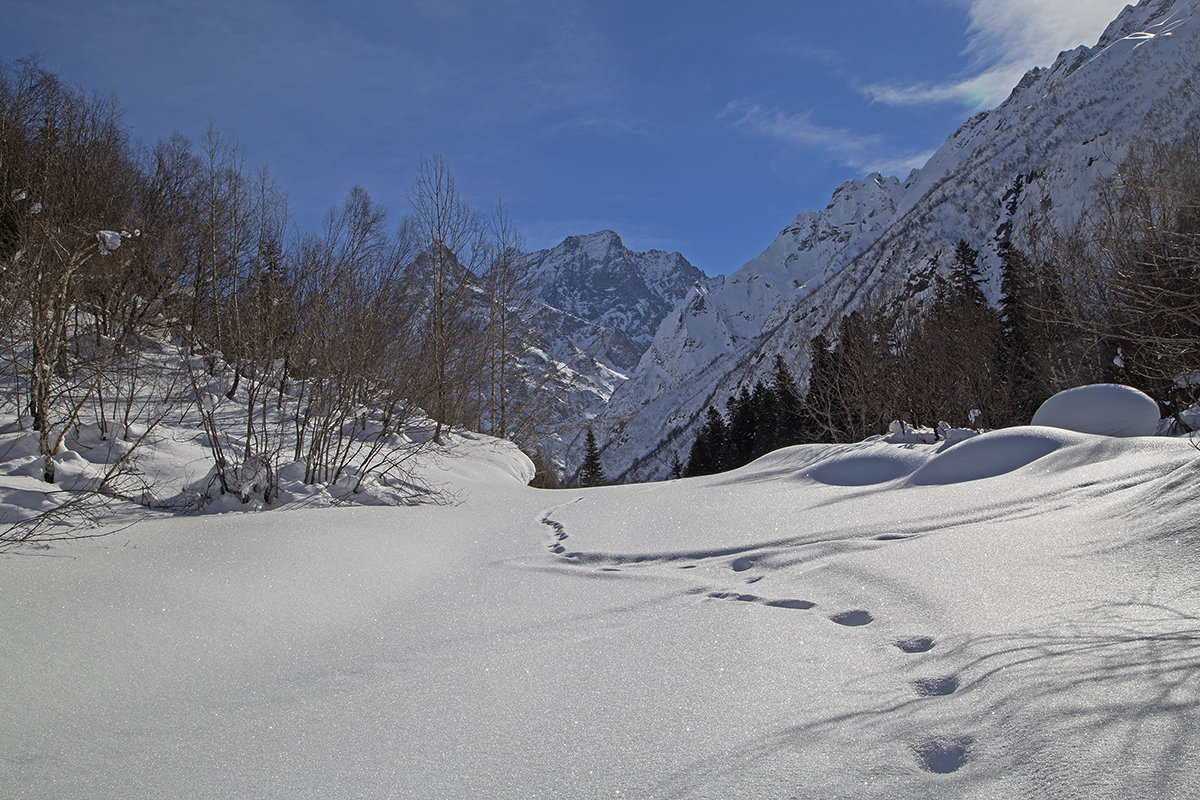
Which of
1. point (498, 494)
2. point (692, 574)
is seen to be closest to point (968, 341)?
point (498, 494)

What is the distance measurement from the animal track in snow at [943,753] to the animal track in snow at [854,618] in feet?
3.25

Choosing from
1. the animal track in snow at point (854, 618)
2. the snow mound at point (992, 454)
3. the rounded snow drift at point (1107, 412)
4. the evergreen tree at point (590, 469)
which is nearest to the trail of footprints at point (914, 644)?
the animal track in snow at point (854, 618)

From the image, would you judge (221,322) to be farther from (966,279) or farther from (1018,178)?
(1018,178)

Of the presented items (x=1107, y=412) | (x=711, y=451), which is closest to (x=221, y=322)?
(x=1107, y=412)

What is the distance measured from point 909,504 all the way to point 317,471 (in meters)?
5.26

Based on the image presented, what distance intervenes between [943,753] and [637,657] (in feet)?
3.56

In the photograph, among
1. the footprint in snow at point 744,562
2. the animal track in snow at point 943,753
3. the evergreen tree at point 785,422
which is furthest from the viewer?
the evergreen tree at point 785,422

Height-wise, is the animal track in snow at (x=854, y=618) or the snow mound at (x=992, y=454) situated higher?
the snow mound at (x=992, y=454)

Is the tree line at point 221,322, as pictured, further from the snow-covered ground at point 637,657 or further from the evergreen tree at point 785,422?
the evergreen tree at point 785,422

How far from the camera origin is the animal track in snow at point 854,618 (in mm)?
2561

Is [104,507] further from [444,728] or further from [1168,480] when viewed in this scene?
[1168,480]

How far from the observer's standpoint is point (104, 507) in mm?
4422

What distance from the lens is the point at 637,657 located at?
7.79ft

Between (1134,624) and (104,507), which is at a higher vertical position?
(104,507)
